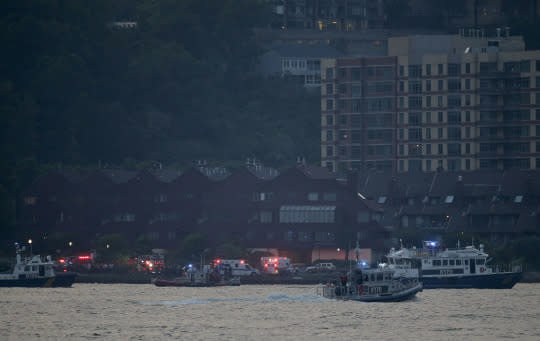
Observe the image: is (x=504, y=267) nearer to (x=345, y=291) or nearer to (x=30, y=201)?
(x=345, y=291)

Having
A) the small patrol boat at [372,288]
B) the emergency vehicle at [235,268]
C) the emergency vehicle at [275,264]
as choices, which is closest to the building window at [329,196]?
the emergency vehicle at [275,264]

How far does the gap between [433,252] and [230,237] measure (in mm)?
39009

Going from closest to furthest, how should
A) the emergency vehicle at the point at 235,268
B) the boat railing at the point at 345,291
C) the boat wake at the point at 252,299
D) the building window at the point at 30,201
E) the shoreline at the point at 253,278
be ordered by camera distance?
1. the boat railing at the point at 345,291
2. the boat wake at the point at 252,299
3. the shoreline at the point at 253,278
4. the emergency vehicle at the point at 235,268
5. the building window at the point at 30,201

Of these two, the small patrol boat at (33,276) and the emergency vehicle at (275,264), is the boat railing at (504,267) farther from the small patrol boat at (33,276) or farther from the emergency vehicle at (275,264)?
the small patrol boat at (33,276)

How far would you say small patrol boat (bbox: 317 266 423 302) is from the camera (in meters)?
128

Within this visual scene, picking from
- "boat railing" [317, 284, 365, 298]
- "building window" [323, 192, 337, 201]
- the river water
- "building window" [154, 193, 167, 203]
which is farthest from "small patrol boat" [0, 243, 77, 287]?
"building window" [323, 192, 337, 201]

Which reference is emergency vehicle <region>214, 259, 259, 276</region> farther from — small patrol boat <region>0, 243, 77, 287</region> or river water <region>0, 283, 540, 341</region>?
small patrol boat <region>0, 243, 77, 287</region>

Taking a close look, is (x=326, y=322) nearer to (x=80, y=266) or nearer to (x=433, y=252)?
(x=433, y=252)

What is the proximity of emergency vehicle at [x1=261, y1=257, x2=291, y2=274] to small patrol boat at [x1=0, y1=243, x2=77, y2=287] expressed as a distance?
84.4 feet

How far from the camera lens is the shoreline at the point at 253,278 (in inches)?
6176

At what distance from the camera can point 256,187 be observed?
182 metres

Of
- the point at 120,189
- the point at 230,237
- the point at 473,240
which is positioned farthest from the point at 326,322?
the point at 120,189

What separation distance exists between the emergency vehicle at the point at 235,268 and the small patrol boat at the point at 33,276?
19208 mm

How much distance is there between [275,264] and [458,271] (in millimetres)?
29364
